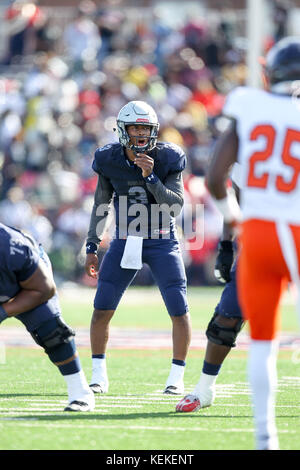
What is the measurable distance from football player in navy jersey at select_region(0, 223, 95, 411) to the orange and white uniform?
1346 millimetres

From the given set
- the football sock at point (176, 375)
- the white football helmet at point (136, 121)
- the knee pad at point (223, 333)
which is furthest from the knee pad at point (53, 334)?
the white football helmet at point (136, 121)

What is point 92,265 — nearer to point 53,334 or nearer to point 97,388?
point 97,388

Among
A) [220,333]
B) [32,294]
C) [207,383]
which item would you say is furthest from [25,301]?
[207,383]

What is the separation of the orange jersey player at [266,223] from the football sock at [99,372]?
8.60 ft

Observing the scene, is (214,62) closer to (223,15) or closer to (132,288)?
(223,15)

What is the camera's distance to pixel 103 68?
63.4ft

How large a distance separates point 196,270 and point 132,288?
3.70ft

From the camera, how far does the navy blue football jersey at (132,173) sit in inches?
266

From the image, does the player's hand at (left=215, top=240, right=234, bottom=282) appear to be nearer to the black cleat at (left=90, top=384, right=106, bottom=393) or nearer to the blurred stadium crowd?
the black cleat at (left=90, top=384, right=106, bottom=393)

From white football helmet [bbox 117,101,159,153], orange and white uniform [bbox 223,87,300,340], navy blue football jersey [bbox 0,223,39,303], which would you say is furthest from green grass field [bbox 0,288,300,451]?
white football helmet [bbox 117,101,159,153]

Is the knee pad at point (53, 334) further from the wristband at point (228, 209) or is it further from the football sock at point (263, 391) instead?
the football sock at point (263, 391)

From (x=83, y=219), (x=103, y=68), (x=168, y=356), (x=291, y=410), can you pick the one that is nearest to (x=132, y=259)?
(x=291, y=410)

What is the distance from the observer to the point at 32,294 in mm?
5164

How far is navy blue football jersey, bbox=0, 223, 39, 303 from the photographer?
5.08 m
